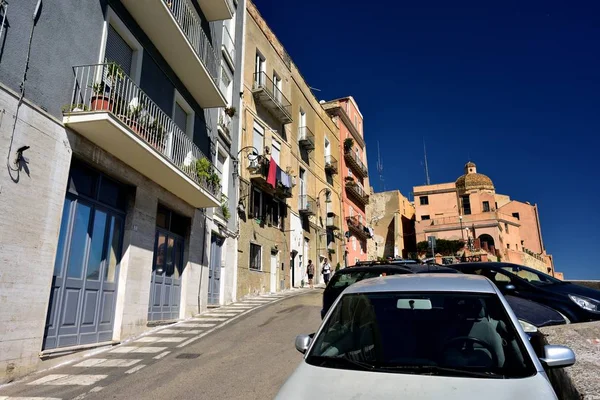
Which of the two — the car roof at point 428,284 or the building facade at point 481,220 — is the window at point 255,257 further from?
the building facade at point 481,220

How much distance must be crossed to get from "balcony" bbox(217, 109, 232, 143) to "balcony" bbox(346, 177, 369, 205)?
61.7 ft

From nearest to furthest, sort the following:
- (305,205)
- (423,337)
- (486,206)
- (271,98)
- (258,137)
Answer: (423,337) → (258,137) → (271,98) → (305,205) → (486,206)

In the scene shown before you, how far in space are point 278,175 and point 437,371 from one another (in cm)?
1924

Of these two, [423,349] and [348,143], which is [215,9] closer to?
[423,349]

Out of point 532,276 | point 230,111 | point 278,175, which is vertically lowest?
point 532,276

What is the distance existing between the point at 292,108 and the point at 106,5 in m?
17.2

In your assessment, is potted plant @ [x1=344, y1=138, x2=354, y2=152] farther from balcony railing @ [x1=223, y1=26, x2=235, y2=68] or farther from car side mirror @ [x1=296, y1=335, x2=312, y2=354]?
car side mirror @ [x1=296, y1=335, x2=312, y2=354]

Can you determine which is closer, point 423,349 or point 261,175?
point 423,349

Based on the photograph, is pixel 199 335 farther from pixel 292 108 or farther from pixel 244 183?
pixel 292 108

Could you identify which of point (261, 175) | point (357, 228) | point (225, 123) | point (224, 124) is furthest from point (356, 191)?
point (224, 124)

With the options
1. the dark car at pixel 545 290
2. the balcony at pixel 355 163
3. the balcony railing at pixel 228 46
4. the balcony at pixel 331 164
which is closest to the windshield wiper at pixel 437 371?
the dark car at pixel 545 290

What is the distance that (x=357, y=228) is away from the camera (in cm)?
3612

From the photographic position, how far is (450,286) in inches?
138

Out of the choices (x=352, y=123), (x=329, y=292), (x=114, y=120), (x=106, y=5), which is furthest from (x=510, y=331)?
(x=352, y=123)
